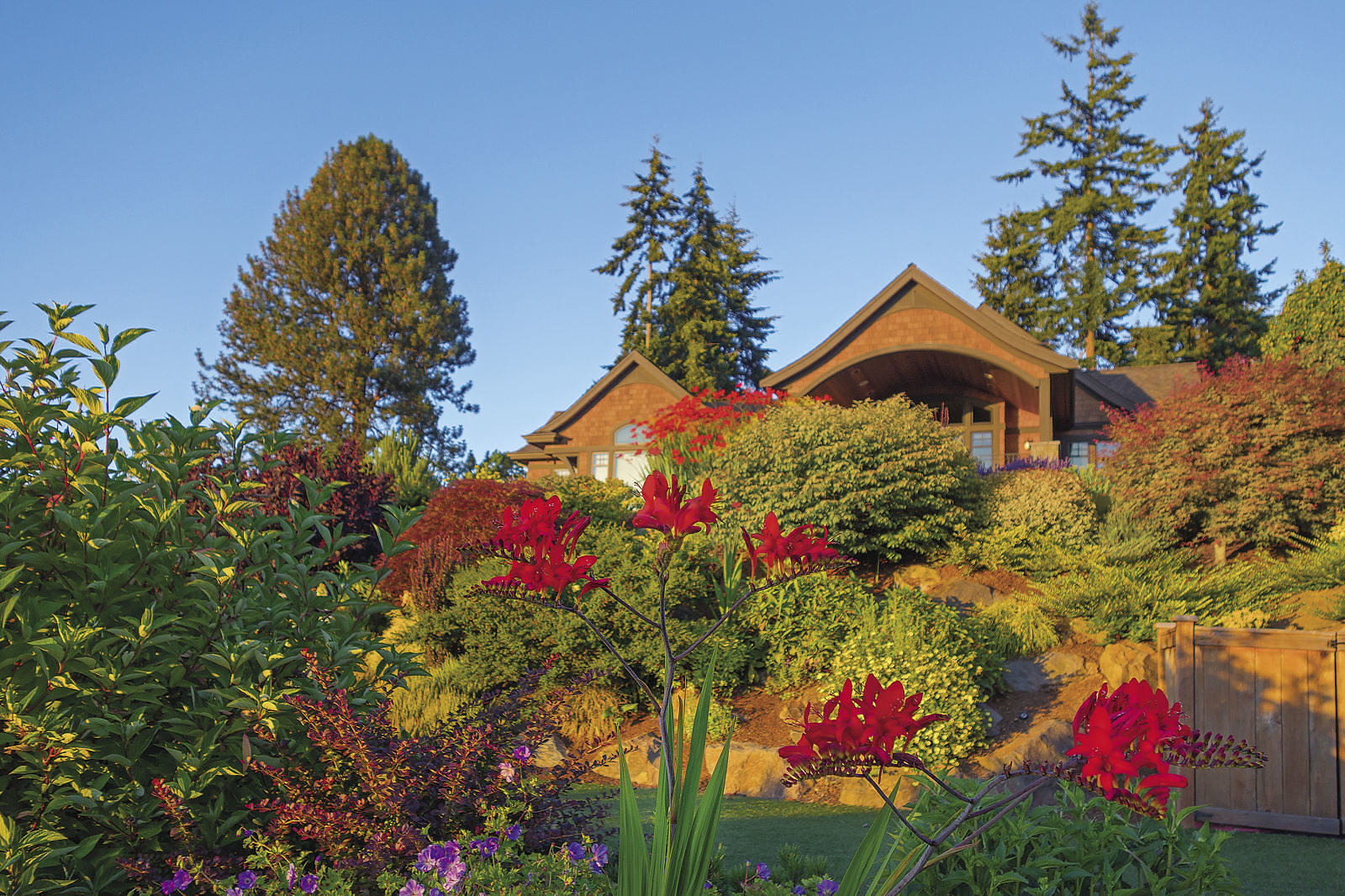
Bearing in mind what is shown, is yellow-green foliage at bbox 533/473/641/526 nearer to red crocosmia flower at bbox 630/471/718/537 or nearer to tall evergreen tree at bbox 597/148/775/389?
red crocosmia flower at bbox 630/471/718/537

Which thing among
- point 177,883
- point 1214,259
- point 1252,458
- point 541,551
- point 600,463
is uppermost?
point 1214,259

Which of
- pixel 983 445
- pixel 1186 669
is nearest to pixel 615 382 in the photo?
pixel 983 445

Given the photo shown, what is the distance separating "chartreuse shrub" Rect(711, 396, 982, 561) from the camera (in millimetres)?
10453

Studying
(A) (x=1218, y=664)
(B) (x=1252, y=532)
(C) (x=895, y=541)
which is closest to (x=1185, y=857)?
(A) (x=1218, y=664)

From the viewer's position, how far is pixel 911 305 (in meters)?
18.7

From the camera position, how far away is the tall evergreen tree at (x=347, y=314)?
94.9 ft

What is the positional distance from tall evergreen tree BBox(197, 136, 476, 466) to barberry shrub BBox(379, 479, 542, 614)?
58.7 feet

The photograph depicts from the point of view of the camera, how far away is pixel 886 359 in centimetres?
1853

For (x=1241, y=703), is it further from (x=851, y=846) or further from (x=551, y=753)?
(x=551, y=753)

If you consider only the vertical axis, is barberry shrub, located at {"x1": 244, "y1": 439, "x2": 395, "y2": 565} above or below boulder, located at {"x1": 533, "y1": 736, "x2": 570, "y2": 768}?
above

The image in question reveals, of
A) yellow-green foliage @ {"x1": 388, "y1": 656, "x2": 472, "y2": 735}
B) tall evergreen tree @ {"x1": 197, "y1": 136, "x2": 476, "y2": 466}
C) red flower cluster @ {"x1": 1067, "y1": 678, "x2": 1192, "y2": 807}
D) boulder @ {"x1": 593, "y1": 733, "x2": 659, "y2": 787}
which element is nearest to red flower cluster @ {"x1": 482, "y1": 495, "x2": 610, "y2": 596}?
red flower cluster @ {"x1": 1067, "y1": 678, "x2": 1192, "y2": 807}

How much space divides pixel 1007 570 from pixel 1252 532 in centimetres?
291

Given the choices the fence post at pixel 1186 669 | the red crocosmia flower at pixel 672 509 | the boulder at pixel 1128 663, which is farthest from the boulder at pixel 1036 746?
the red crocosmia flower at pixel 672 509

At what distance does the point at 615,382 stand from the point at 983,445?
31.8 feet
